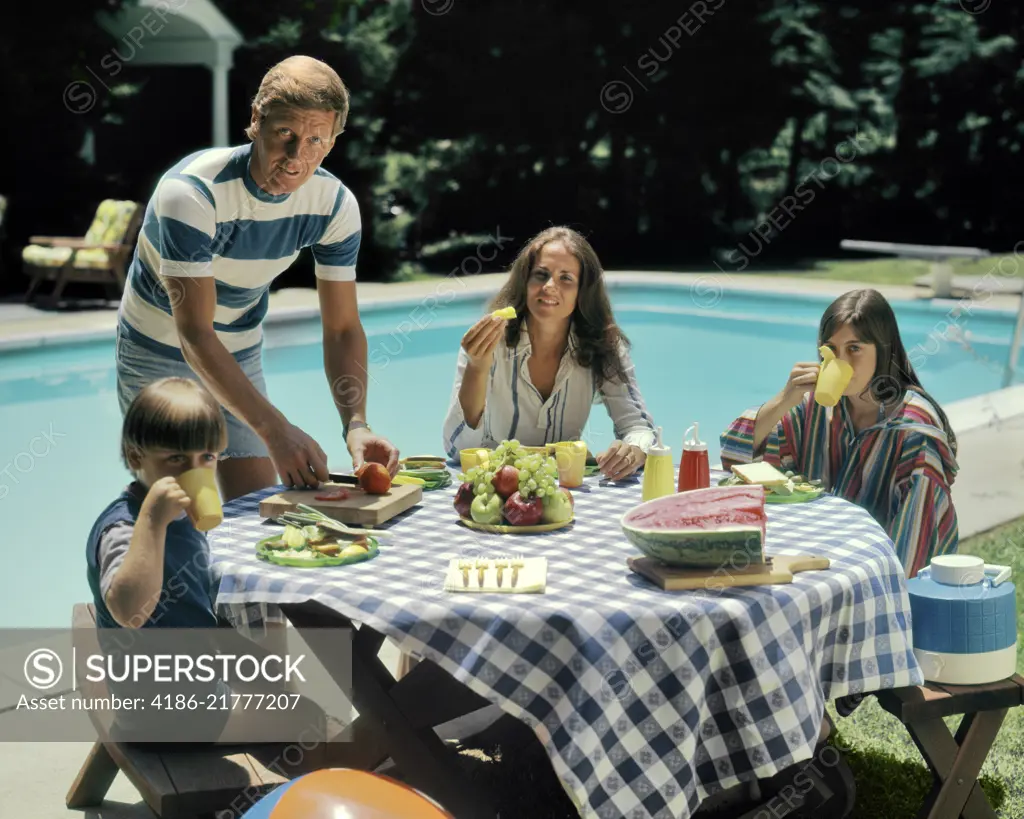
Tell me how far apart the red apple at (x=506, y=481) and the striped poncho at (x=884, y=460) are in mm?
935

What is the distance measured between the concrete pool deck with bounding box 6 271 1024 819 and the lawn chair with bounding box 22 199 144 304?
1.19ft

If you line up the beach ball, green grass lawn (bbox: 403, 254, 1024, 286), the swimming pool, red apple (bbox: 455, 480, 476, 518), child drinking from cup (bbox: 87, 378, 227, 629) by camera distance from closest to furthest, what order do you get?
the beach ball
child drinking from cup (bbox: 87, 378, 227, 629)
red apple (bbox: 455, 480, 476, 518)
the swimming pool
green grass lawn (bbox: 403, 254, 1024, 286)

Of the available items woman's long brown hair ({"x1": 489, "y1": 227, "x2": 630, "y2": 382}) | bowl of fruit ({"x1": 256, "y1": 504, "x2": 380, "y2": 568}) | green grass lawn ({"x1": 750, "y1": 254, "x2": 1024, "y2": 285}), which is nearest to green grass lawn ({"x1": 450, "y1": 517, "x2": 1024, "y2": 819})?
bowl of fruit ({"x1": 256, "y1": 504, "x2": 380, "y2": 568})

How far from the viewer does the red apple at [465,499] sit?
2.98m

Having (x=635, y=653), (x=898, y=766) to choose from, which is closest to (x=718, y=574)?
(x=635, y=653)

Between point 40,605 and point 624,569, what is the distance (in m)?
4.00

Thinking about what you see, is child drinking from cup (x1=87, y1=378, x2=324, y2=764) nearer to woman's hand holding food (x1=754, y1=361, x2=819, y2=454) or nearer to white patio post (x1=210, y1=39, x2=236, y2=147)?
woman's hand holding food (x1=754, y1=361, x2=819, y2=454)

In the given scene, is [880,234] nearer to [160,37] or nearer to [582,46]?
[582,46]

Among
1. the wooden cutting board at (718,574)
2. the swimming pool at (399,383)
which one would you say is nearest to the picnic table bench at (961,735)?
the wooden cutting board at (718,574)

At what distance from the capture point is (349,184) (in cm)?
1531

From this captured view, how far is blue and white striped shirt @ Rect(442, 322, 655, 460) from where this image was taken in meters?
3.81

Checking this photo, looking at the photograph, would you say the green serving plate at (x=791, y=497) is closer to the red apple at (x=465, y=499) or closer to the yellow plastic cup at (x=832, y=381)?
the yellow plastic cup at (x=832, y=381)

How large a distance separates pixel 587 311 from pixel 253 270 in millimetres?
1022

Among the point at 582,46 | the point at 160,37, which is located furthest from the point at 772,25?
the point at 160,37
